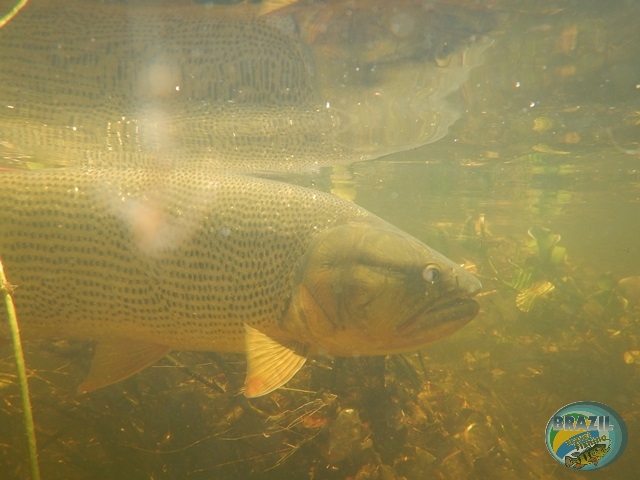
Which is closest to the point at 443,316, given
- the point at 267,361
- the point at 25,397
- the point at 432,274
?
the point at 432,274

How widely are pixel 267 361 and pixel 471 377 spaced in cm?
566

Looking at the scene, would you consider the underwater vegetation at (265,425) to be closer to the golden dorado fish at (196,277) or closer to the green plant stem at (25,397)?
the golden dorado fish at (196,277)

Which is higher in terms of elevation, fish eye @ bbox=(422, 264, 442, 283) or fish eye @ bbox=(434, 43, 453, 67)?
fish eye @ bbox=(434, 43, 453, 67)

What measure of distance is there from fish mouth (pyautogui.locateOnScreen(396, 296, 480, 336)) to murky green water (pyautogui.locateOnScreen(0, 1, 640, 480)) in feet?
5.56

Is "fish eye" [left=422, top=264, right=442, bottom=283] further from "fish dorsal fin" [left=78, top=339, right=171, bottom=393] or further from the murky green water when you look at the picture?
"fish dorsal fin" [left=78, top=339, right=171, bottom=393]

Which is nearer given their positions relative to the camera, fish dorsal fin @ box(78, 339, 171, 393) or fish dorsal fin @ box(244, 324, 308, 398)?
fish dorsal fin @ box(244, 324, 308, 398)

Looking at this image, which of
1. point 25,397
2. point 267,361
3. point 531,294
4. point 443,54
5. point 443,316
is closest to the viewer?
point 25,397

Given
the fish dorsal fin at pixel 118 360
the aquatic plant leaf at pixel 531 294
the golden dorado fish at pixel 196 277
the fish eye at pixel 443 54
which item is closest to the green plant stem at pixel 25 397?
the golden dorado fish at pixel 196 277

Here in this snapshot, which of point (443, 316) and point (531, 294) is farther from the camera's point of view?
point (531, 294)

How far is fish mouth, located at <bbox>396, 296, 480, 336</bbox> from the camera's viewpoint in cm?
301

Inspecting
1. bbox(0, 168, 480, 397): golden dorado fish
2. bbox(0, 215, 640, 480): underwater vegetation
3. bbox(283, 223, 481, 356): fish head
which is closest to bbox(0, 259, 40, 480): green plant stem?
bbox(0, 168, 480, 397): golden dorado fish

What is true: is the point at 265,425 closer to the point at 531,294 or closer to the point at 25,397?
the point at 25,397

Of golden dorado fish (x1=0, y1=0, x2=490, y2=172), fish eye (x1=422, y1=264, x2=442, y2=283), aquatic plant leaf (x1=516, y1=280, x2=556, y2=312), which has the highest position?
golden dorado fish (x1=0, y1=0, x2=490, y2=172)

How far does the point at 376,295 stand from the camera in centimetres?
321
